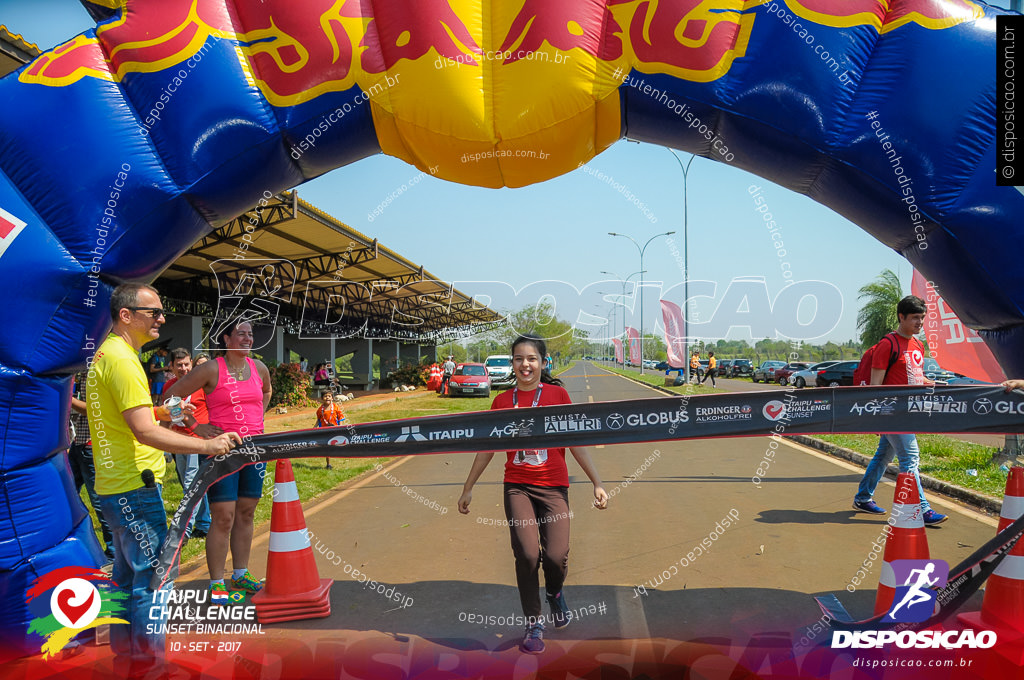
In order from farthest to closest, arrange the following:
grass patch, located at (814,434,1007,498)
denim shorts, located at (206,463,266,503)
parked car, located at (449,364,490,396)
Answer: parked car, located at (449,364,490,396) → grass patch, located at (814,434,1007,498) → denim shorts, located at (206,463,266,503)

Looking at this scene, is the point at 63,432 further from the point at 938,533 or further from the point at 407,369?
the point at 407,369

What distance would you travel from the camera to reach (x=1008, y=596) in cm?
322

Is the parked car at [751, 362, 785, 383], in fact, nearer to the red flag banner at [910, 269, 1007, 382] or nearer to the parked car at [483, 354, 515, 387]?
the parked car at [483, 354, 515, 387]

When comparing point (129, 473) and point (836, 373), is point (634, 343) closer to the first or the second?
point (836, 373)

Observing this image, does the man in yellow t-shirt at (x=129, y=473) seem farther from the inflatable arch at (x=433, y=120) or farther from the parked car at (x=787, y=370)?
the parked car at (x=787, y=370)

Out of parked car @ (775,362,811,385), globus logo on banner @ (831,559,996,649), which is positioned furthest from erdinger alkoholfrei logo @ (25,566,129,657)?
parked car @ (775,362,811,385)

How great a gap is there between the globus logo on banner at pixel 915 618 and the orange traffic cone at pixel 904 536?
1.2 inches

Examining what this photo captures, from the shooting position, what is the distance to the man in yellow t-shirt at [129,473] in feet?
9.61

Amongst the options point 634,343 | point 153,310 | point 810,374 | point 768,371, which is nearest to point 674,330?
point 810,374

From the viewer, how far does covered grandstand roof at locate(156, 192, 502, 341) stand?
1288cm

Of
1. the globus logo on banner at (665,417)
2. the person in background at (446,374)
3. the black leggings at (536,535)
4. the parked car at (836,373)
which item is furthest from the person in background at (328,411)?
the parked car at (836,373)

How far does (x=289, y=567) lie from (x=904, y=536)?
12.2ft

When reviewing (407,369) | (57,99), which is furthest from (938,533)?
(407,369)

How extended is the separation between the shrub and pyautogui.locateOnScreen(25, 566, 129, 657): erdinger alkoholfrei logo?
15239 millimetres
